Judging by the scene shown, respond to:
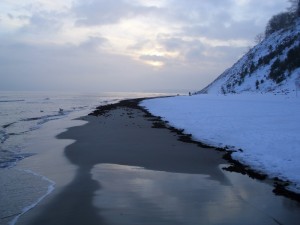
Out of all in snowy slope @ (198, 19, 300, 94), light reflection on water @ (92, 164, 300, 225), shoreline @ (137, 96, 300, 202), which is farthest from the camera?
snowy slope @ (198, 19, 300, 94)

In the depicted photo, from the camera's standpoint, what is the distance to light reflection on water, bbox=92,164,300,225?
7234 mm

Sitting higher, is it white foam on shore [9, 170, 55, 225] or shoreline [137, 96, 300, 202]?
shoreline [137, 96, 300, 202]

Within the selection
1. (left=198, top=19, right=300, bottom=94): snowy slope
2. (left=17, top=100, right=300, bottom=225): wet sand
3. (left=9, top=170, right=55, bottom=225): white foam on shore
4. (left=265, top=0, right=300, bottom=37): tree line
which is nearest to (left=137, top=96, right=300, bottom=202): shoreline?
(left=17, top=100, right=300, bottom=225): wet sand

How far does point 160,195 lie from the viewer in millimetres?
8820

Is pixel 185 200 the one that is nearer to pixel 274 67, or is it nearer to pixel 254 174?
pixel 254 174

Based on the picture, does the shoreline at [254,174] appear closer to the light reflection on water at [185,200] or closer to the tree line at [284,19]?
the light reflection on water at [185,200]

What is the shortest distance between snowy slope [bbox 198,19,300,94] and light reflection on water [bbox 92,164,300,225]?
157 ft

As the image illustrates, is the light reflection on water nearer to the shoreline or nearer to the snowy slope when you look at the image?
the shoreline

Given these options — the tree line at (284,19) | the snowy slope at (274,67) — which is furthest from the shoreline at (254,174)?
the tree line at (284,19)

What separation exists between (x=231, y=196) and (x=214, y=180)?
5.31 ft

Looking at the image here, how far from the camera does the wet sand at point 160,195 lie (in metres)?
7.28

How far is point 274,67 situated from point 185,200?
67196mm

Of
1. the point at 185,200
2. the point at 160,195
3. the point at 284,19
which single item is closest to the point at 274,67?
the point at 284,19

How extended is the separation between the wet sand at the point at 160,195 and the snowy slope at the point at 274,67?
4608 centimetres
